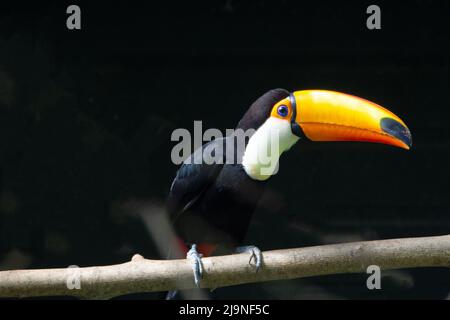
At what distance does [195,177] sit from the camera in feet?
11.3

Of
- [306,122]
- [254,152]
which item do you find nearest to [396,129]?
[306,122]

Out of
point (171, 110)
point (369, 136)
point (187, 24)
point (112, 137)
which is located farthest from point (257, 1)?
point (369, 136)

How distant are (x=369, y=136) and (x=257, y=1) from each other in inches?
67.0

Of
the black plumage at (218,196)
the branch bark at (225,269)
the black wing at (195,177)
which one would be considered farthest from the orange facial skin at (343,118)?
the branch bark at (225,269)

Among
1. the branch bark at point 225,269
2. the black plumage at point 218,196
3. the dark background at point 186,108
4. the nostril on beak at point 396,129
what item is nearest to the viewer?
the branch bark at point 225,269

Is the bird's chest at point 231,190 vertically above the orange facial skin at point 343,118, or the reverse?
the orange facial skin at point 343,118

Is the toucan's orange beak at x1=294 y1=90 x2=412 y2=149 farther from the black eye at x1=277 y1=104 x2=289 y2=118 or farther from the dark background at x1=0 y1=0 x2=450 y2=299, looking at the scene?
the dark background at x1=0 y1=0 x2=450 y2=299

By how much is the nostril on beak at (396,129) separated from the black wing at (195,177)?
29.0 inches

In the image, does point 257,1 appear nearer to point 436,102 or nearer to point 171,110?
point 171,110

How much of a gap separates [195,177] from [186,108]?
1392mm

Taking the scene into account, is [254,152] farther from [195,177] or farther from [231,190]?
[195,177]

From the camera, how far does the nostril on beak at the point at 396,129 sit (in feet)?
10.8

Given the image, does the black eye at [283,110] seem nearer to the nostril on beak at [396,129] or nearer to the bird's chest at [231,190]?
the bird's chest at [231,190]
